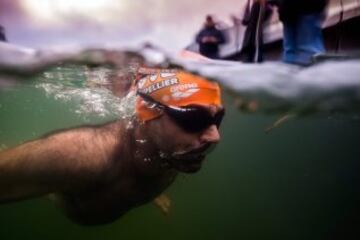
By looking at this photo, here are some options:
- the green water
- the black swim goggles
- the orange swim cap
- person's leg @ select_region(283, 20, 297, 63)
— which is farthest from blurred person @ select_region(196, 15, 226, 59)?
the green water

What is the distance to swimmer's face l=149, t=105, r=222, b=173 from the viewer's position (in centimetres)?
566

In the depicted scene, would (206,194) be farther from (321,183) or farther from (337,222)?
(337,222)

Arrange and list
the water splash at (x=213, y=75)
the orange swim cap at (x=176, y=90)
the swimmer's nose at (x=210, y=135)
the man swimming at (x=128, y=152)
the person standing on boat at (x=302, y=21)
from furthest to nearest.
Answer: the swimmer's nose at (x=210, y=135) < the orange swim cap at (x=176, y=90) < the water splash at (x=213, y=75) < the man swimming at (x=128, y=152) < the person standing on boat at (x=302, y=21)

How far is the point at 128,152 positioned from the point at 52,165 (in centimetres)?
134

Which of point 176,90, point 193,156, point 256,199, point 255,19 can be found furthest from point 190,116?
point 256,199

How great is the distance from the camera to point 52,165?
4539mm

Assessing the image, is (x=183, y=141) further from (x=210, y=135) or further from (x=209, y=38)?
(x=209, y=38)

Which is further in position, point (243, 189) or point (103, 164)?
point (243, 189)

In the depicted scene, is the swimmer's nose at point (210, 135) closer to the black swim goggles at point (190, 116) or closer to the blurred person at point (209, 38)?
the black swim goggles at point (190, 116)

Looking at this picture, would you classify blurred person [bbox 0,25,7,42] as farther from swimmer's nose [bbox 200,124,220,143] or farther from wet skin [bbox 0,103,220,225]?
swimmer's nose [bbox 200,124,220,143]

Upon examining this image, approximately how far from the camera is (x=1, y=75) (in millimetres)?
5949

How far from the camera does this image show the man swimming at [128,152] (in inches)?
182

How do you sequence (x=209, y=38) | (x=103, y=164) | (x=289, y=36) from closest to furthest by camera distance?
(x=289, y=36) < (x=209, y=38) < (x=103, y=164)

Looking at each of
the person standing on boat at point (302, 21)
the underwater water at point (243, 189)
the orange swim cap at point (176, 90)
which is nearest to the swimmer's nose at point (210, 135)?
the orange swim cap at point (176, 90)
